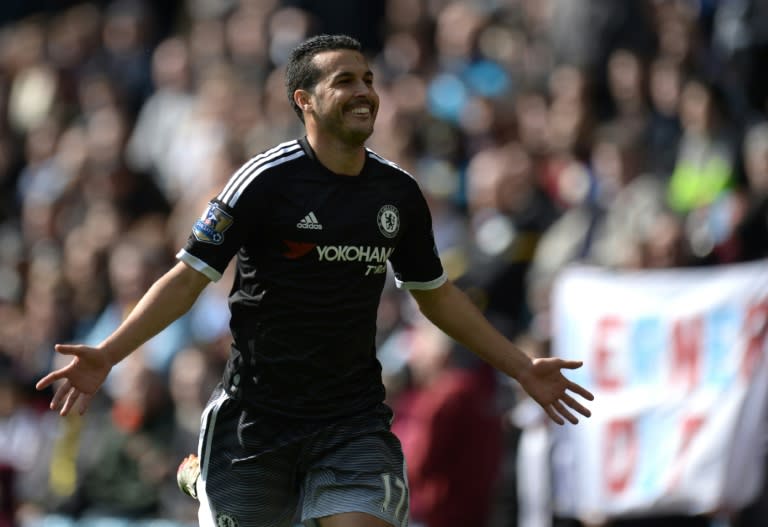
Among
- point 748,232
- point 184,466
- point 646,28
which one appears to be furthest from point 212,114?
point 184,466

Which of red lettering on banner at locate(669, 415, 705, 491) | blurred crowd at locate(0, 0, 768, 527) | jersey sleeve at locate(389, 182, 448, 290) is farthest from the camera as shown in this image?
blurred crowd at locate(0, 0, 768, 527)

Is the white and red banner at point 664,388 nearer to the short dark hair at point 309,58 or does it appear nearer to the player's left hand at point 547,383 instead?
the player's left hand at point 547,383

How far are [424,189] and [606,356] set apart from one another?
8.99ft

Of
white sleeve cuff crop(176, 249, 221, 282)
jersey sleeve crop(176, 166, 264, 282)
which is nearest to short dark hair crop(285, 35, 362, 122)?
jersey sleeve crop(176, 166, 264, 282)

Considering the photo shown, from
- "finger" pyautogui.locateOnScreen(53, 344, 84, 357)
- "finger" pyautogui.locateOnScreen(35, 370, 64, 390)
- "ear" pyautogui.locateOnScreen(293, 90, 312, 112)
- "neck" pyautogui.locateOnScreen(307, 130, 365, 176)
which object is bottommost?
"finger" pyautogui.locateOnScreen(35, 370, 64, 390)

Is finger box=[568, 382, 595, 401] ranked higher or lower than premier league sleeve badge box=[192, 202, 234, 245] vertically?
lower

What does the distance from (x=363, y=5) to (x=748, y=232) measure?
22.5ft

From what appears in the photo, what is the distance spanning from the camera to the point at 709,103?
35.7ft

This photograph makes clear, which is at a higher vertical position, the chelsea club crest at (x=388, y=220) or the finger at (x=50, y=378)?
the chelsea club crest at (x=388, y=220)

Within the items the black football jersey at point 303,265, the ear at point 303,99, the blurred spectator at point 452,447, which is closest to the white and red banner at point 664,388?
the blurred spectator at point 452,447

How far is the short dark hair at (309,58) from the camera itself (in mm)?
6605

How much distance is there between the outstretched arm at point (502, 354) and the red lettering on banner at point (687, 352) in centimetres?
261

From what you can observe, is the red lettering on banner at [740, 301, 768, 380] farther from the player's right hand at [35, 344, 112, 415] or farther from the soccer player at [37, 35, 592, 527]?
the player's right hand at [35, 344, 112, 415]

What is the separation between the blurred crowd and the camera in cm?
1009
